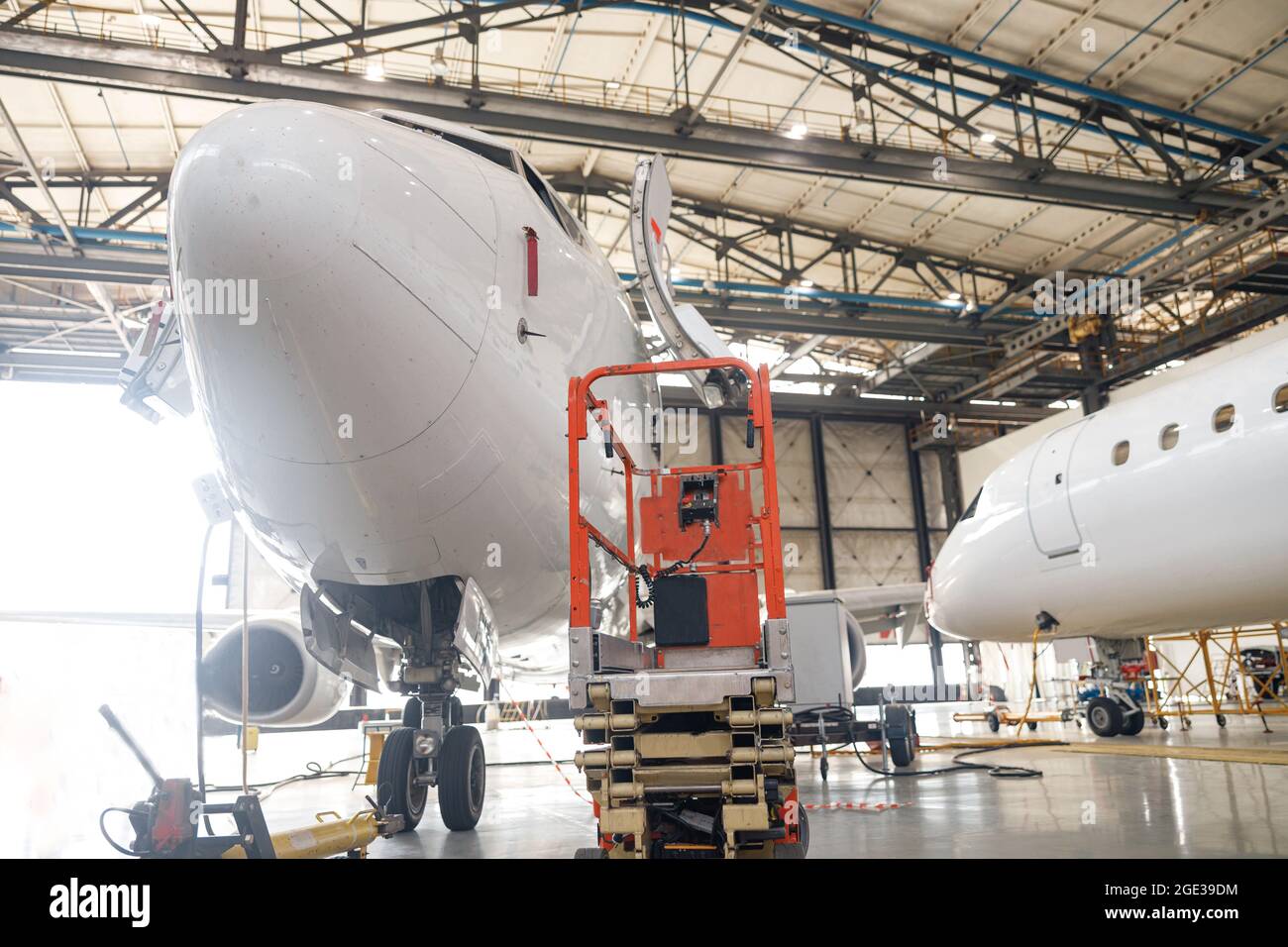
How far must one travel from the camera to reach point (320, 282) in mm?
3260

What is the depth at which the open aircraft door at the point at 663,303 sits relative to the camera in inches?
199

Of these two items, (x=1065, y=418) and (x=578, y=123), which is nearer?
(x=578, y=123)

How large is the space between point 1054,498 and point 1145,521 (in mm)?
1181

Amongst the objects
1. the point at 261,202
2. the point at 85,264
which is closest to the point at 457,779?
the point at 261,202

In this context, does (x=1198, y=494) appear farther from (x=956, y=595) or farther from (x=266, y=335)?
(x=266, y=335)

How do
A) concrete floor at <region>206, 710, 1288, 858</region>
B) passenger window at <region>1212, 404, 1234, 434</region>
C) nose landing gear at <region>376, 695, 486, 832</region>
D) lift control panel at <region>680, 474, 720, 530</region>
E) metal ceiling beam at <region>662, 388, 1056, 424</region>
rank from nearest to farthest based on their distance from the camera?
concrete floor at <region>206, 710, 1288, 858</region> < lift control panel at <region>680, 474, 720, 530</region> < nose landing gear at <region>376, 695, 486, 832</region> < passenger window at <region>1212, 404, 1234, 434</region> < metal ceiling beam at <region>662, 388, 1056, 424</region>

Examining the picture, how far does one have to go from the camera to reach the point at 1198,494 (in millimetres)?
7871

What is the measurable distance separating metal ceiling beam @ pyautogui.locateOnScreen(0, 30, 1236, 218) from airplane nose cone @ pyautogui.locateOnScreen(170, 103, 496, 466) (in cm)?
1009

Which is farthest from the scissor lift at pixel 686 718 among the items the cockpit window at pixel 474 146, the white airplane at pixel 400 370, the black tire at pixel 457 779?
the black tire at pixel 457 779

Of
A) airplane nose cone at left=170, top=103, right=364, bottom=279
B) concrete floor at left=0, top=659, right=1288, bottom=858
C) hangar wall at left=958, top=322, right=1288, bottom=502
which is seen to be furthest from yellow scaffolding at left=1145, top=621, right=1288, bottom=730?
airplane nose cone at left=170, top=103, right=364, bottom=279

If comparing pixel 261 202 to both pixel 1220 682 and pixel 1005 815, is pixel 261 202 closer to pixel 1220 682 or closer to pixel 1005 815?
pixel 1005 815

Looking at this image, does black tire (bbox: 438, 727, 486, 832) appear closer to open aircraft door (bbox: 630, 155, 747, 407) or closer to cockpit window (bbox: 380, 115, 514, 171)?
open aircraft door (bbox: 630, 155, 747, 407)

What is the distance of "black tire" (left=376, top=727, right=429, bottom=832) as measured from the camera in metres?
5.26
